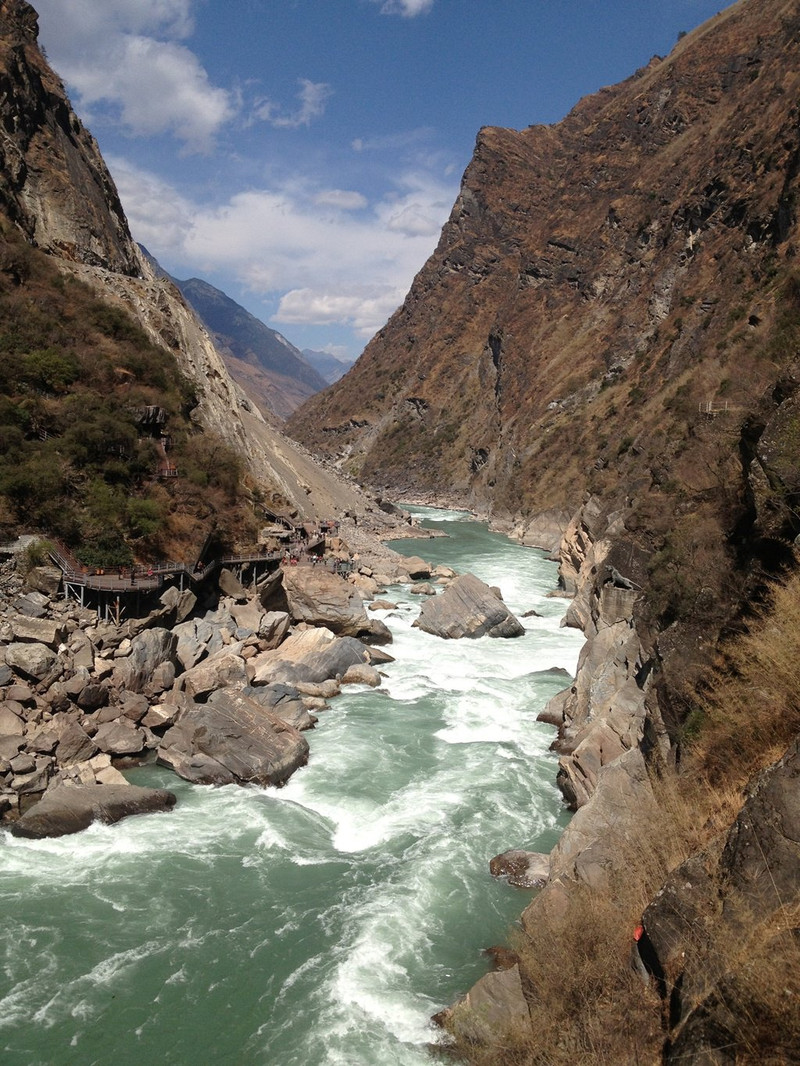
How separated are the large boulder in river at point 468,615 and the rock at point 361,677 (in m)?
6.11

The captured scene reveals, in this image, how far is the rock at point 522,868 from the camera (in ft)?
39.3

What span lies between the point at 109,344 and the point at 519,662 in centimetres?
2623

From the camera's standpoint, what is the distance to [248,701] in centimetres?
1709

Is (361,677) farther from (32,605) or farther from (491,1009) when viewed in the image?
(491,1009)

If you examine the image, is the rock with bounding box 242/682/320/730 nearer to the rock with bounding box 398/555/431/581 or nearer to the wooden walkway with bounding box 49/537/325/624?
the wooden walkway with bounding box 49/537/325/624

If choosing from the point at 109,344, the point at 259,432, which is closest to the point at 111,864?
the point at 109,344

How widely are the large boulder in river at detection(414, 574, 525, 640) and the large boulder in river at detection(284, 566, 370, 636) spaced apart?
3349mm

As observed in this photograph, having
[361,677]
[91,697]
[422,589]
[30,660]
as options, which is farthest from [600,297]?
[30,660]

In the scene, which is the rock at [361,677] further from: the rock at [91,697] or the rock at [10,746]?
the rock at [10,746]

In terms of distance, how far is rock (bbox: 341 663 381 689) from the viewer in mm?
22797

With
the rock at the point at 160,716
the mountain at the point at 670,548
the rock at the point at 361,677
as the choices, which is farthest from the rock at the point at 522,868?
the rock at the point at 361,677

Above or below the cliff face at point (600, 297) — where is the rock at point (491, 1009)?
below

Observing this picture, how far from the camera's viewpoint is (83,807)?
45.1 feet

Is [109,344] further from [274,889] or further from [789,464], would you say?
[789,464]
